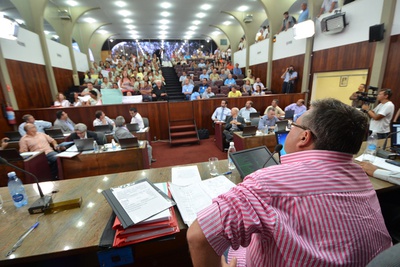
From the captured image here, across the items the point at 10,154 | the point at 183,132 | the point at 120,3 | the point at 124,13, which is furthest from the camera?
the point at 124,13

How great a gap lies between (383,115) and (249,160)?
3.33 meters

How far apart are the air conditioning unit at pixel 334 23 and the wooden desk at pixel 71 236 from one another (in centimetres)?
615

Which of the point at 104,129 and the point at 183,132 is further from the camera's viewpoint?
the point at 183,132

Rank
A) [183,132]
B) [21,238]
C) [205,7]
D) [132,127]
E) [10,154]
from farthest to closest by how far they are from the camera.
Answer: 1. [205,7]
2. [183,132]
3. [132,127]
4. [10,154]
5. [21,238]

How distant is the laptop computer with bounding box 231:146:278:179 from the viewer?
143 cm

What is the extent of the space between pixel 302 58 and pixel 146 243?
25.3 feet

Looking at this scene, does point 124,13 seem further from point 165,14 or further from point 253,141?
point 253,141

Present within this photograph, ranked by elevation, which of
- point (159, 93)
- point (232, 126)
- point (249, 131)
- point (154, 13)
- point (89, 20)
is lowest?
point (232, 126)

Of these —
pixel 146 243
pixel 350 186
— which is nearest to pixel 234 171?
pixel 146 243

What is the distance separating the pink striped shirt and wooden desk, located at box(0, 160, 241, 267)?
547mm

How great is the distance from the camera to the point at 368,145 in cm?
206

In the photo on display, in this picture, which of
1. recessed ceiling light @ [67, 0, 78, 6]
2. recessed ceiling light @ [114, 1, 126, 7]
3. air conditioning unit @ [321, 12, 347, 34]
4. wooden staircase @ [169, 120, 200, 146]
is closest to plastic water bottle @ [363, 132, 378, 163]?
wooden staircase @ [169, 120, 200, 146]

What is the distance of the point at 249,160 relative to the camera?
150cm

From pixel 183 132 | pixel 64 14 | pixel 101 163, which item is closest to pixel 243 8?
pixel 183 132
